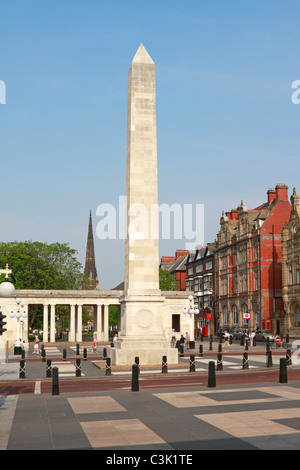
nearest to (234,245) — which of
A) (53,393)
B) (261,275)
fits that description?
(261,275)

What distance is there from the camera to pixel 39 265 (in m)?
83.0

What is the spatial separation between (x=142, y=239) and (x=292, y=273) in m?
47.3

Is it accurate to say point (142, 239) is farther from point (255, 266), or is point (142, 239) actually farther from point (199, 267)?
point (199, 267)

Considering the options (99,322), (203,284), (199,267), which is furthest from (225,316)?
(99,322)

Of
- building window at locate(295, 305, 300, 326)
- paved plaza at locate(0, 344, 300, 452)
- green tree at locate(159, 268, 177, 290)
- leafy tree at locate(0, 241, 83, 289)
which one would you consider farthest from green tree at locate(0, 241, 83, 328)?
paved plaza at locate(0, 344, 300, 452)

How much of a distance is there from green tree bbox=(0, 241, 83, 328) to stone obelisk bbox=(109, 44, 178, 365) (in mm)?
52107

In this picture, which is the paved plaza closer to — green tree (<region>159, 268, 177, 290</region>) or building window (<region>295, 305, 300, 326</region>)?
building window (<region>295, 305, 300, 326</region>)

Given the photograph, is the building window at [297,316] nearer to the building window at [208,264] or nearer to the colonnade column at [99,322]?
the colonnade column at [99,322]

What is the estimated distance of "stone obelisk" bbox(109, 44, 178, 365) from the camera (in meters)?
30.8

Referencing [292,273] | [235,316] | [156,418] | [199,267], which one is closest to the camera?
[156,418]

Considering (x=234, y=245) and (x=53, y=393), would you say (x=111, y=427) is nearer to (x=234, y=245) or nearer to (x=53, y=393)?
(x=53, y=393)

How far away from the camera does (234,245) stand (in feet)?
297
